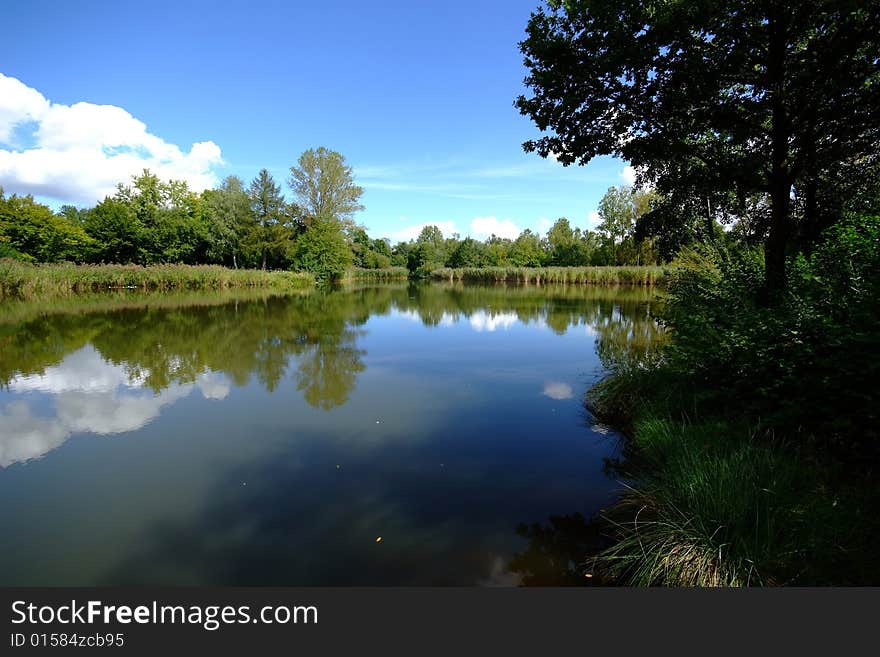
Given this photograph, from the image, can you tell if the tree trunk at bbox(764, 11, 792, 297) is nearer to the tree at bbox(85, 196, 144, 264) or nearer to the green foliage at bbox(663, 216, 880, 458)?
the green foliage at bbox(663, 216, 880, 458)

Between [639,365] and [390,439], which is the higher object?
[639,365]

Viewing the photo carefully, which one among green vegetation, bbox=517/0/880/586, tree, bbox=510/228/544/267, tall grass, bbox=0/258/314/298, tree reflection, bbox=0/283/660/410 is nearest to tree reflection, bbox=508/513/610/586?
green vegetation, bbox=517/0/880/586

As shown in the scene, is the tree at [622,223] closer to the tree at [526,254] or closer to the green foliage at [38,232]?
the tree at [526,254]

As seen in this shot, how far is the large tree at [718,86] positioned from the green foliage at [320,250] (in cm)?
3937

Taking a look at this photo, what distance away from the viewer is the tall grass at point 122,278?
2480 cm

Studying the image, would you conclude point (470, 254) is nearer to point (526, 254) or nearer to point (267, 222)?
point (526, 254)

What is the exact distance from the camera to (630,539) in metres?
3.24

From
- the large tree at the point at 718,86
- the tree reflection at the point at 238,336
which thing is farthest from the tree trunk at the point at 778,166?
the tree reflection at the point at 238,336

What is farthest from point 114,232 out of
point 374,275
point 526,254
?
point 526,254

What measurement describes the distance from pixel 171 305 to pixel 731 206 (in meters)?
23.9

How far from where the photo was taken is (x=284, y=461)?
201 inches

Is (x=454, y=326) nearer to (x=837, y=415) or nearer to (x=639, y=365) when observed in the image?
(x=639, y=365)

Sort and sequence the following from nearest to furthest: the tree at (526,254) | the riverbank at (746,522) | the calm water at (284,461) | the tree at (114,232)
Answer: the riverbank at (746,522), the calm water at (284,461), the tree at (114,232), the tree at (526,254)

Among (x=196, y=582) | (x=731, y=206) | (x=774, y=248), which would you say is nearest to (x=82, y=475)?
(x=196, y=582)
